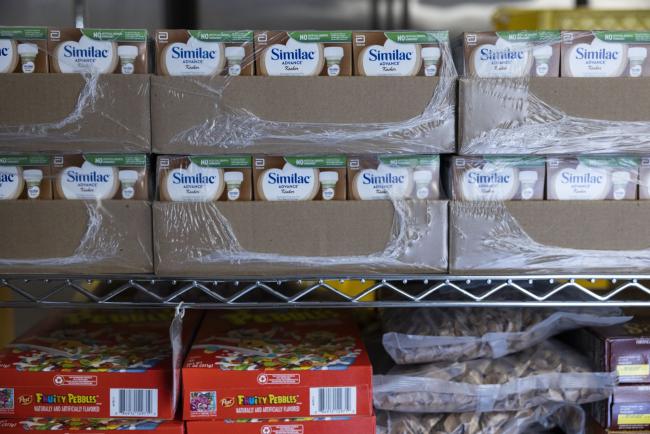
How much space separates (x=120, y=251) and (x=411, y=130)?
1.50ft

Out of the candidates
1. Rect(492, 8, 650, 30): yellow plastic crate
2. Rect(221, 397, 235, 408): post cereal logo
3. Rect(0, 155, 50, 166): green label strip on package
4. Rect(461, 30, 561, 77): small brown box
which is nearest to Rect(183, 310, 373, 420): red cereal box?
Rect(221, 397, 235, 408): post cereal logo

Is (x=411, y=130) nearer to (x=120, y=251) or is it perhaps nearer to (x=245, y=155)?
(x=245, y=155)

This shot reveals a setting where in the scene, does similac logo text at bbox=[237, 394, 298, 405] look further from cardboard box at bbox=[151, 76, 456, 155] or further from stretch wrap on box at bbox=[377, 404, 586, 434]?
cardboard box at bbox=[151, 76, 456, 155]

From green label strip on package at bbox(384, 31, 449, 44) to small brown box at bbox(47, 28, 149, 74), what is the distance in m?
0.36

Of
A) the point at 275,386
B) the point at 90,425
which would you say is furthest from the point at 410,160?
the point at 90,425

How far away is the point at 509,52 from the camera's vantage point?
0.94m

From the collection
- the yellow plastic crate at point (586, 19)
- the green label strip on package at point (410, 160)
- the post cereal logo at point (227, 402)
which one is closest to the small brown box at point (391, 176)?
the green label strip on package at point (410, 160)

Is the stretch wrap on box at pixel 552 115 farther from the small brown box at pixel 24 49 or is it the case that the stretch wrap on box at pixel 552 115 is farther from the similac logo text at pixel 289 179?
the small brown box at pixel 24 49

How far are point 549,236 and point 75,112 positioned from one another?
0.71 metres

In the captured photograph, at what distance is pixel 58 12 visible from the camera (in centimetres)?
178

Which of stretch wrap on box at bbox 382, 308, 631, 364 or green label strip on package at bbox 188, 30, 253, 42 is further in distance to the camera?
stretch wrap on box at bbox 382, 308, 631, 364

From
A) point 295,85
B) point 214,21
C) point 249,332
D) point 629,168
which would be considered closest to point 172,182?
point 295,85

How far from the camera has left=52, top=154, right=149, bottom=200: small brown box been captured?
943mm

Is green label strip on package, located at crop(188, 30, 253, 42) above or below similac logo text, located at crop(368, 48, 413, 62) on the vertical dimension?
above
